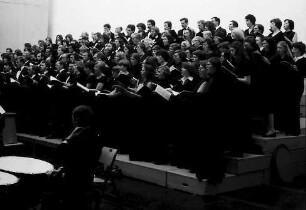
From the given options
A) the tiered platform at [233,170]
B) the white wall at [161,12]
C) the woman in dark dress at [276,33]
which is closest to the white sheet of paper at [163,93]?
the tiered platform at [233,170]

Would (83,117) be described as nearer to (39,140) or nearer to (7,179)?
(7,179)

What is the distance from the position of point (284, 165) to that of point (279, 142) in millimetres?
343

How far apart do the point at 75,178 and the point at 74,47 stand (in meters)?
7.47

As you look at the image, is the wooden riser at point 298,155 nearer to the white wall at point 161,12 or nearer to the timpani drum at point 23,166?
the white wall at point 161,12

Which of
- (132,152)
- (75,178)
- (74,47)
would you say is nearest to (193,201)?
(132,152)

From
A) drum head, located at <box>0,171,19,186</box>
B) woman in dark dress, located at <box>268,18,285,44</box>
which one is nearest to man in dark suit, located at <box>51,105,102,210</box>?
drum head, located at <box>0,171,19,186</box>

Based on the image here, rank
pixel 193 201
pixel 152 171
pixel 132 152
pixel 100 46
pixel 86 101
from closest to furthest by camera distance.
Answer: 1. pixel 193 201
2. pixel 152 171
3. pixel 132 152
4. pixel 86 101
5. pixel 100 46

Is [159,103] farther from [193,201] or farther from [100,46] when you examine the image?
[100,46]

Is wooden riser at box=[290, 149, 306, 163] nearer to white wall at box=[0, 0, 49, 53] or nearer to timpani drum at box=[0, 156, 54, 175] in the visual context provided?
timpani drum at box=[0, 156, 54, 175]

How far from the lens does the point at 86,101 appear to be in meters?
7.98

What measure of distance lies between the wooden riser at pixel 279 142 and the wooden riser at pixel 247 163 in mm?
143

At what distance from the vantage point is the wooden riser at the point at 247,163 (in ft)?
20.0

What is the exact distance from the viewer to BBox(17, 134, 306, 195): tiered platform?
595cm

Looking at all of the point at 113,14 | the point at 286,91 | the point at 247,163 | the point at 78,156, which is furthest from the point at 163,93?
the point at 113,14
